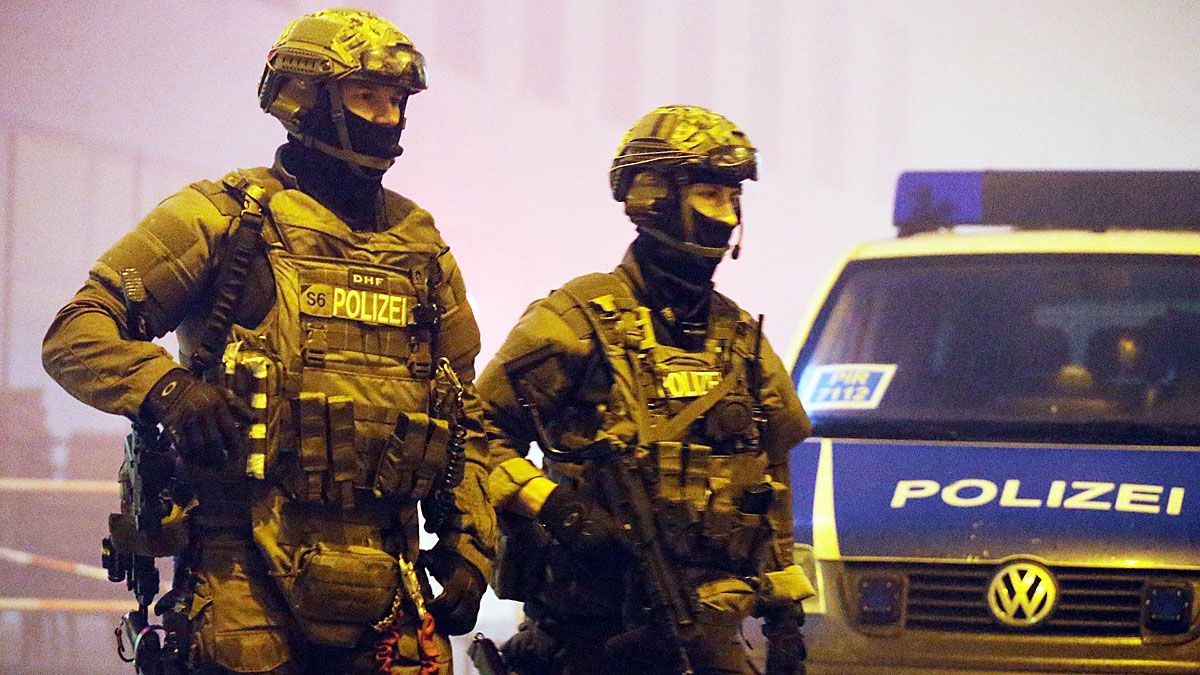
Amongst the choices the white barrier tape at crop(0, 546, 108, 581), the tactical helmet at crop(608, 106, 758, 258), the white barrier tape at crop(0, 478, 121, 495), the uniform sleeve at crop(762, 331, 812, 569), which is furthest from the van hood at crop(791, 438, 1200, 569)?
the white barrier tape at crop(0, 546, 108, 581)

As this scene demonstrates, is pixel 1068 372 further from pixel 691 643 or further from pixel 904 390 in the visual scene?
pixel 691 643

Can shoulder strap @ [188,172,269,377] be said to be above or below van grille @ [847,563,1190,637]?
above

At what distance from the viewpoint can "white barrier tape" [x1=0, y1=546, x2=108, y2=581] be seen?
909cm

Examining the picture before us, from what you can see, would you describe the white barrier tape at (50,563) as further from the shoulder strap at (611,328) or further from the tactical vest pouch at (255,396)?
the tactical vest pouch at (255,396)

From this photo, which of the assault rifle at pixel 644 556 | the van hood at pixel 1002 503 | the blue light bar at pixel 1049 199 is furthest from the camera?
the blue light bar at pixel 1049 199

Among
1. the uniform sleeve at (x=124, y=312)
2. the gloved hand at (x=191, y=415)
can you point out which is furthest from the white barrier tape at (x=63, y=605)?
the gloved hand at (x=191, y=415)

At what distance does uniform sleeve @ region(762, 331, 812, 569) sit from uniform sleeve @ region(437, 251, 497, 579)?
760 millimetres

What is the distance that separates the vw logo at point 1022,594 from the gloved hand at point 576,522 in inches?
61.5

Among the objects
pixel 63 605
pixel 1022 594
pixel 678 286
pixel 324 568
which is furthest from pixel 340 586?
pixel 63 605

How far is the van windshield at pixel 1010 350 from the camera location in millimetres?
6426

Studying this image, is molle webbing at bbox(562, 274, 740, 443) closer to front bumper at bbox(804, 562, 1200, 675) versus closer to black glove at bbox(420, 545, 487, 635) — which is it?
black glove at bbox(420, 545, 487, 635)

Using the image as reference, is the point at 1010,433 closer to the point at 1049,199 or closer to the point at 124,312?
the point at 1049,199

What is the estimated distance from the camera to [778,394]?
499 centimetres

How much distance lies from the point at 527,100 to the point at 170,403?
5.35m
